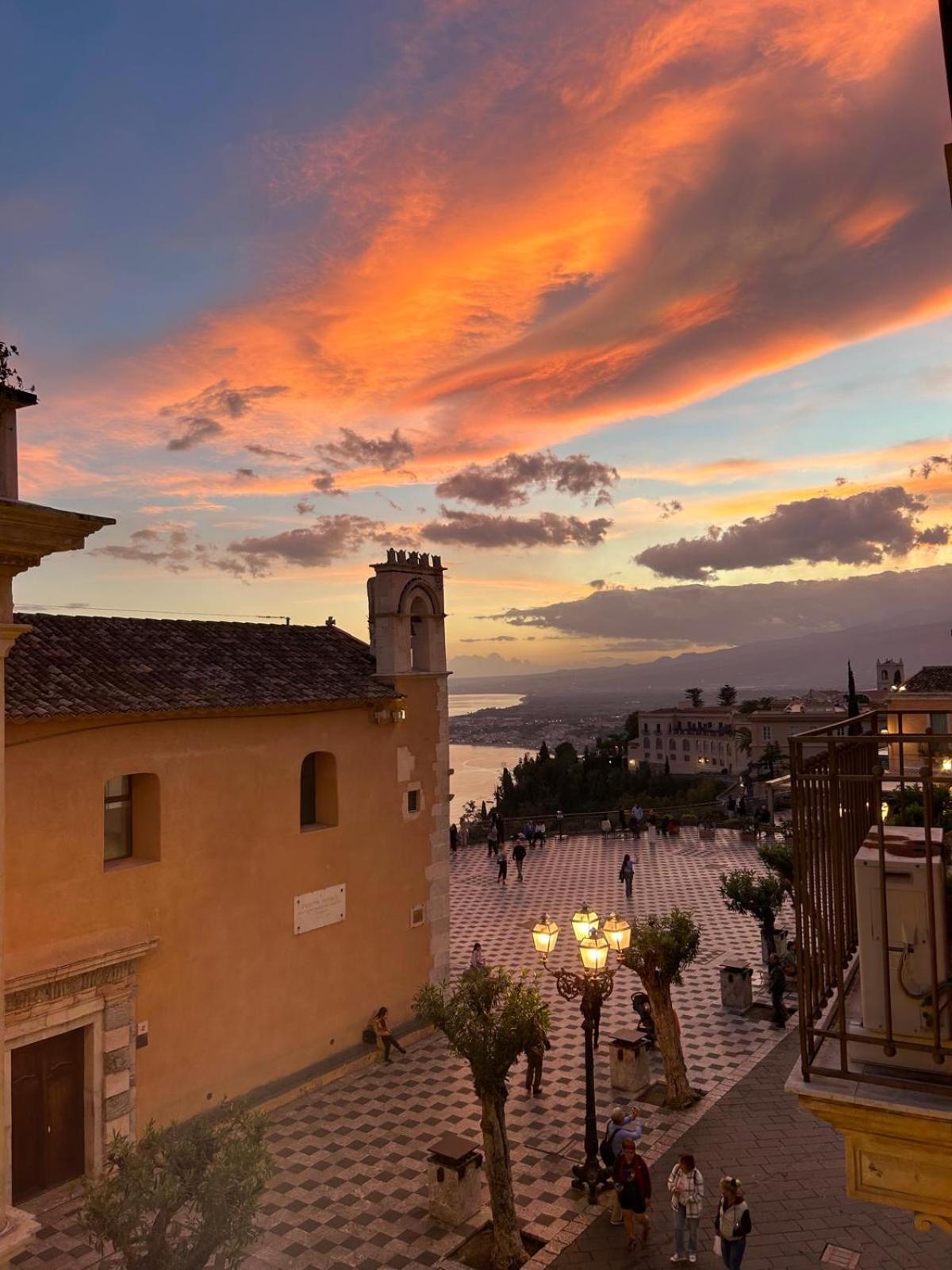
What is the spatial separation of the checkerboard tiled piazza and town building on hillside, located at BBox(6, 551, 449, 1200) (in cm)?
109

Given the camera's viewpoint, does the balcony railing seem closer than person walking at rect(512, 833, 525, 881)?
Yes

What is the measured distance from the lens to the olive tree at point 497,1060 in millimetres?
11172

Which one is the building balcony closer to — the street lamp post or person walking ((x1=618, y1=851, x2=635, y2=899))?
the street lamp post

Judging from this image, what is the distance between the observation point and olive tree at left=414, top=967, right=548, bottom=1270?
1117cm

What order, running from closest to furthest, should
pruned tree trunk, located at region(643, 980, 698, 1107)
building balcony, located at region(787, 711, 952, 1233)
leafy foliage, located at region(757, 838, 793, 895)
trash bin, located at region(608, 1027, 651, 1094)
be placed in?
building balcony, located at region(787, 711, 952, 1233) → pruned tree trunk, located at region(643, 980, 698, 1107) → trash bin, located at region(608, 1027, 651, 1094) → leafy foliage, located at region(757, 838, 793, 895)

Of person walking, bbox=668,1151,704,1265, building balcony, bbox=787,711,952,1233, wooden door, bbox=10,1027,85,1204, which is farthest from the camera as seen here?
wooden door, bbox=10,1027,85,1204

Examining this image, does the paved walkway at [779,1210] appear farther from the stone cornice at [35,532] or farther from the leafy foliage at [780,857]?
the stone cornice at [35,532]

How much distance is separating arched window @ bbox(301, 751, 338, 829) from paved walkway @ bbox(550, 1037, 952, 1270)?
8297mm

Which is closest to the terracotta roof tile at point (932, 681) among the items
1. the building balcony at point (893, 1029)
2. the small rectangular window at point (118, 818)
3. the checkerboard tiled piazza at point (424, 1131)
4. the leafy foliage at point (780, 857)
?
the checkerboard tiled piazza at point (424, 1131)

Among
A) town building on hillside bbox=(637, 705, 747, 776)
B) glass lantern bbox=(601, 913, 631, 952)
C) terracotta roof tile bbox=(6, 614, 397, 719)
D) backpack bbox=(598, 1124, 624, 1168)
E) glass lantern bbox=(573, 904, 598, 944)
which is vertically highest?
terracotta roof tile bbox=(6, 614, 397, 719)

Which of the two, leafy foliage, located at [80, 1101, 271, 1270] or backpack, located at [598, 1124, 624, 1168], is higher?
leafy foliage, located at [80, 1101, 271, 1270]

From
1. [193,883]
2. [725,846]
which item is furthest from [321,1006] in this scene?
[725,846]

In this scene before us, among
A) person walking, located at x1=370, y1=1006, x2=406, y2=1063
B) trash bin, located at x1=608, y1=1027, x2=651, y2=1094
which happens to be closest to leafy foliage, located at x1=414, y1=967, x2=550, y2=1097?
trash bin, located at x1=608, y1=1027, x2=651, y2=1094

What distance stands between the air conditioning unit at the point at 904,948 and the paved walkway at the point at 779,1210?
887 cm
